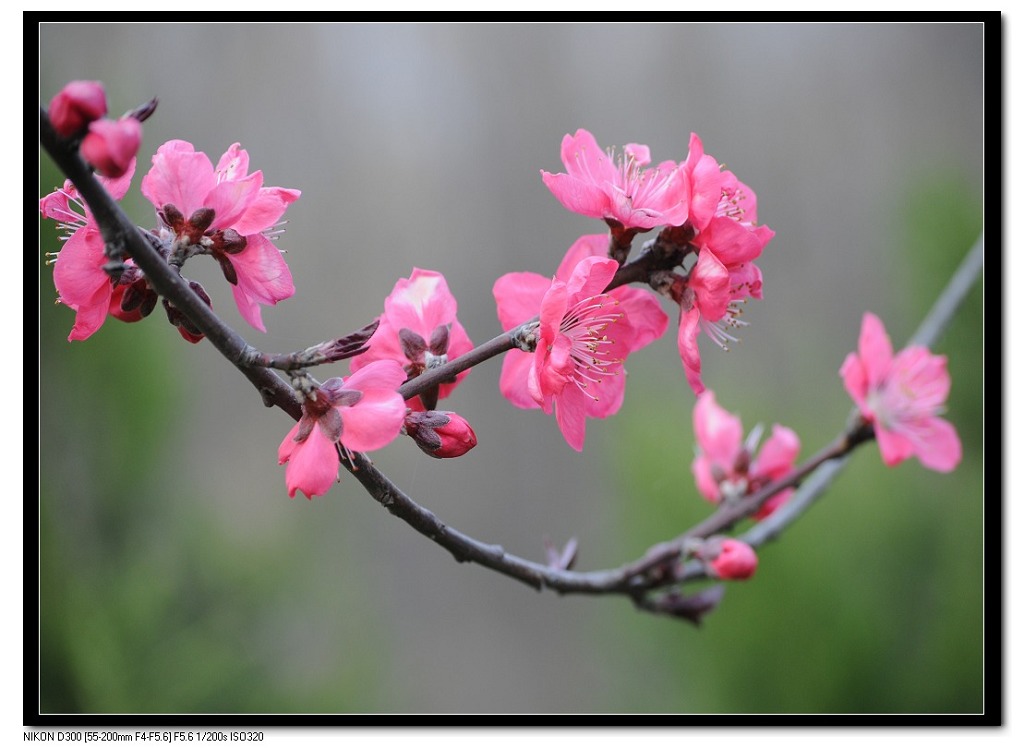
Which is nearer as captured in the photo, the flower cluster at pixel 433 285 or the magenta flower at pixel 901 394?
the flower cluster at pixel 433 285

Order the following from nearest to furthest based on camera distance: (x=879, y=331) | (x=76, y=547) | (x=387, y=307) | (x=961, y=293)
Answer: (x=387, y=307) → (x=879, y=331) → (x=961, y=293) → (x=76, y=547)

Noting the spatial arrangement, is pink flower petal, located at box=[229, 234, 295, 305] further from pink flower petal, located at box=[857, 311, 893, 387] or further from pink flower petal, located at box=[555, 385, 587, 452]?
pink flower petal, located at box=[857, 311, 893, 387]

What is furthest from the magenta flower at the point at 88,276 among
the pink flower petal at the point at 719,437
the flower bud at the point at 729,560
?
the pink flower petal at the point at 719,437

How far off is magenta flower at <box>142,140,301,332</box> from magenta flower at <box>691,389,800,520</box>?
1.49 ft

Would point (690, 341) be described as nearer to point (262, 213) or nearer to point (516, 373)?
point (516, 373)

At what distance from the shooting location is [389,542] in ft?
5.32

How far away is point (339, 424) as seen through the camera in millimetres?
355

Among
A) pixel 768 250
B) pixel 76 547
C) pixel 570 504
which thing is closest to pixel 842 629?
pixel 570 504

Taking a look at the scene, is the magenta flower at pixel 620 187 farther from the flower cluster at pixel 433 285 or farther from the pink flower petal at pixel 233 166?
the pink flower petal at pixel 233 166

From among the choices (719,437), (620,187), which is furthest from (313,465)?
(719,437)

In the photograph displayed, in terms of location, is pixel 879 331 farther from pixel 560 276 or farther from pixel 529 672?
pixel 529 672

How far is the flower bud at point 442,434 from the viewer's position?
38cm

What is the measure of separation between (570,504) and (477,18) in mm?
1124

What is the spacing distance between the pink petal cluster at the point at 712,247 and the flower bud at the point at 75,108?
26 cm
